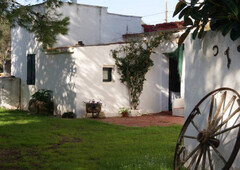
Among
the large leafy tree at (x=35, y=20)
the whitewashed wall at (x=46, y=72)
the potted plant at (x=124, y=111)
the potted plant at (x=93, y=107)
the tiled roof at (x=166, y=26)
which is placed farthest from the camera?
the tiled roof at (x=166, y=26)

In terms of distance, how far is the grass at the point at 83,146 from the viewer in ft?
21.9

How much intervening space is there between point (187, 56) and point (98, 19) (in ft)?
42.0

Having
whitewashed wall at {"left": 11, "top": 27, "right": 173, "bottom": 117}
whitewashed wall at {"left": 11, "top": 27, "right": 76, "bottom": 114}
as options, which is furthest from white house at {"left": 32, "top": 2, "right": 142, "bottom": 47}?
whitewashed wall at {"left": 11, "top": 27, "right": 173, "bottom": 117}

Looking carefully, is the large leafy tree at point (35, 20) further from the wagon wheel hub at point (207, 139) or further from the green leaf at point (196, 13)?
the wagon wheel hub at point (207, 139)

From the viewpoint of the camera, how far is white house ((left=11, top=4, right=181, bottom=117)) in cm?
1492

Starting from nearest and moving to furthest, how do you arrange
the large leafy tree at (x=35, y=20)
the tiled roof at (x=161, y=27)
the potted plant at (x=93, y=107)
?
the large leafy tree at (x=35, y=20), the potted plant at (x=93, y=107), the tiled roof at (x=161, y=27)

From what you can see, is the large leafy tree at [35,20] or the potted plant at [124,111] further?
the potted plant at [124,111]

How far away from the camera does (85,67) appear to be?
1486 centimetres

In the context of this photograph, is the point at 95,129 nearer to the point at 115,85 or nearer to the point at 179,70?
the point at 115,85

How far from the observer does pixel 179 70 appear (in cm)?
1541

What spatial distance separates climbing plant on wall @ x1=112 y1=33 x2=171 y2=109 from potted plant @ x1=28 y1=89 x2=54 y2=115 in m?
3.27

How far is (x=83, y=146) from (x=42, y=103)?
7764 mm

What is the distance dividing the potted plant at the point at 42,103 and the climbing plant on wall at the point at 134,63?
129 inches

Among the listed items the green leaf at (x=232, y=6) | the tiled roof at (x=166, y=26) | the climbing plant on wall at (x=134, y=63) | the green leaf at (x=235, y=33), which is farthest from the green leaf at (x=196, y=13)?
the tiled roof at (x=166, y=26)
